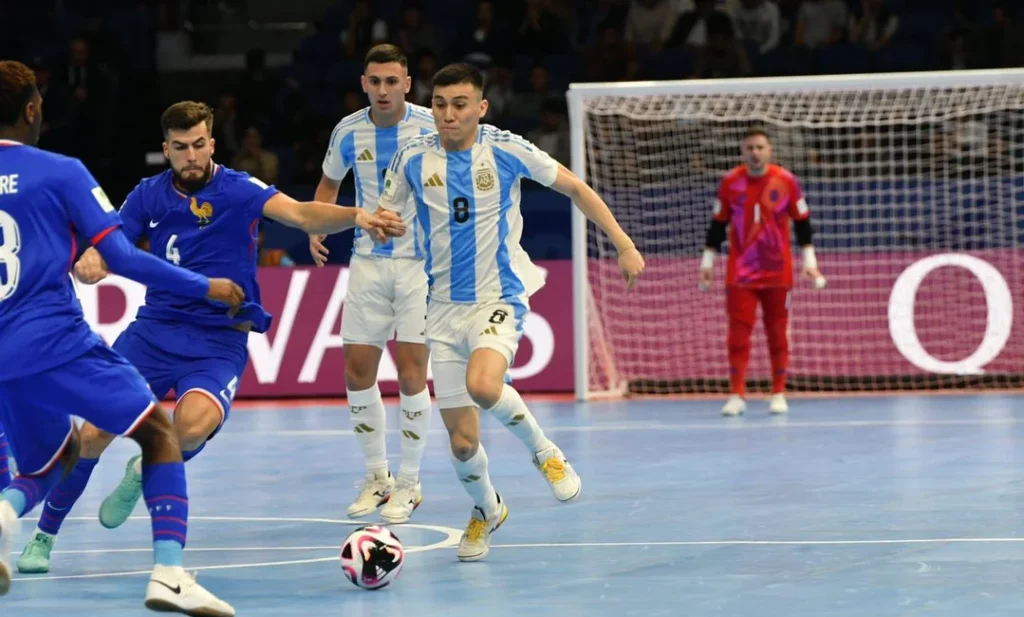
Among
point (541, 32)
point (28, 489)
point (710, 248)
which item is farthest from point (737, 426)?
point (28, 489)

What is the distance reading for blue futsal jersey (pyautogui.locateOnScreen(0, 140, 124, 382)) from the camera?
17.9ft

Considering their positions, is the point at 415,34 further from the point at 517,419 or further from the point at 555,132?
the point at 517,419

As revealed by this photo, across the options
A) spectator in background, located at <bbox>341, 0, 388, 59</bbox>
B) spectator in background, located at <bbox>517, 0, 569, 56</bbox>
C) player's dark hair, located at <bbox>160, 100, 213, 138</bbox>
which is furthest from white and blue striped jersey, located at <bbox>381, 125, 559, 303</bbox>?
spectator in background, located at <bbox>341, 0, 388, 59</bbox>

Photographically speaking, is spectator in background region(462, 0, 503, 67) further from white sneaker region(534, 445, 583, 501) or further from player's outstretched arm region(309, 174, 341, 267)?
white sneaker region(534, 445, 583, 501)

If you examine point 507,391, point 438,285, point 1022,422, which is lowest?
point 1022,422

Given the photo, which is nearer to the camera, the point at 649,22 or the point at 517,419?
the point at 517,419

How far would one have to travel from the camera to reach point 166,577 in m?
5.48

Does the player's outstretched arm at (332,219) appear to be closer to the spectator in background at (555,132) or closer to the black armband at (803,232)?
the black armband at (803,232)

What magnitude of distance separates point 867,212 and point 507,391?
780cm

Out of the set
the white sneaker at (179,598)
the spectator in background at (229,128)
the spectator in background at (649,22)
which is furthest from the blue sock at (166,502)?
the spectator in background at (649,22)

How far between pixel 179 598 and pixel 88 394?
2.39 ft

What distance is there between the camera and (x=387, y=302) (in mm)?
8492

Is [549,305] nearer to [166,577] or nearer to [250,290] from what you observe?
[250,290]

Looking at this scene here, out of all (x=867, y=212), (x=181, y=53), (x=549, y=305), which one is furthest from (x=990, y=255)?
(x=181, y=53)
